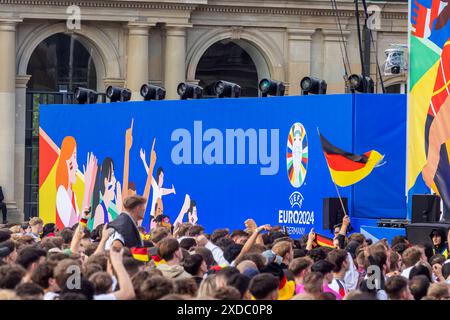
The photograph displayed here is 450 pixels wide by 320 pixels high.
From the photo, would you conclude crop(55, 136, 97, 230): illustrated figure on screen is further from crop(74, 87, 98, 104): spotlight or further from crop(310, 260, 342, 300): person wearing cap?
crop(310, 260, 342, 300): person wearing cap

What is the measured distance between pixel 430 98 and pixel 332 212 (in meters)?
3.03

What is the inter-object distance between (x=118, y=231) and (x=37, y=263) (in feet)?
7.47

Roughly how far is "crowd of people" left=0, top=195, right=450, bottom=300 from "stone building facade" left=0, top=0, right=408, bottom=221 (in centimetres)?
2686

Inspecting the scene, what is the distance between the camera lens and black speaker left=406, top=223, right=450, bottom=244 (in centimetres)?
2031

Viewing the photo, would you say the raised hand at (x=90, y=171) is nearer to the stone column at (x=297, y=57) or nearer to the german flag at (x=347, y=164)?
the german flag at (x=347, y=164)

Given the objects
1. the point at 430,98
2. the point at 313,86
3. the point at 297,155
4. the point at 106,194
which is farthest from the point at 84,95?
the point at 430,98

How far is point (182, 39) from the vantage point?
4759cm

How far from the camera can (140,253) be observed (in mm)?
16156

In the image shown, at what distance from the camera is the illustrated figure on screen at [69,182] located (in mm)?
31047

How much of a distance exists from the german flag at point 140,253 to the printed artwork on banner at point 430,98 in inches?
238

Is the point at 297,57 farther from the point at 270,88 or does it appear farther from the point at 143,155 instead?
the point at 270,88

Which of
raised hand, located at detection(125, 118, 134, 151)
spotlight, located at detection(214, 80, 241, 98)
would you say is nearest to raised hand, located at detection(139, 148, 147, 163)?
raised hand, located at detection(125, 118, 134, 151)
